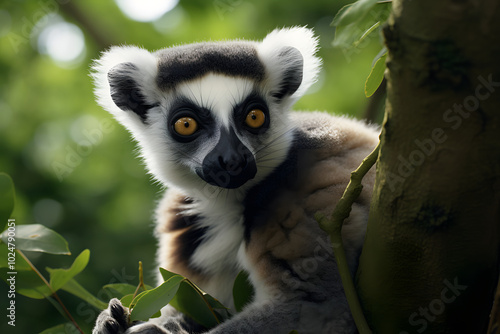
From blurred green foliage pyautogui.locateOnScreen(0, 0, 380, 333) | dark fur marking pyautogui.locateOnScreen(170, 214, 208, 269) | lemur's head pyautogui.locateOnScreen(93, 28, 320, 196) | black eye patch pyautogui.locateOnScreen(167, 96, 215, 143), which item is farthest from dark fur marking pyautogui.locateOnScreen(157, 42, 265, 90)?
blurred green foliage pyautogui.locateOnScreen(0, 0, 380, 333)

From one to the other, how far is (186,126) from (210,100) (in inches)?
8.5

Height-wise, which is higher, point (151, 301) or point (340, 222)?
point (340, 222)

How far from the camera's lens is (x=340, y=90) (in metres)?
6.65

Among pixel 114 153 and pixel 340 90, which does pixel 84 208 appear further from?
pixel 340 90

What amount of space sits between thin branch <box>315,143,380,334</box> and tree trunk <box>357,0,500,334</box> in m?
0.04

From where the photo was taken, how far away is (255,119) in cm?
309

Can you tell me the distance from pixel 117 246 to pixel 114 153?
131 centimetres

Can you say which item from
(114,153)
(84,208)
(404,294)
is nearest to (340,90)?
(114,153)

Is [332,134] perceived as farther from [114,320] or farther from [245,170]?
[114,320]

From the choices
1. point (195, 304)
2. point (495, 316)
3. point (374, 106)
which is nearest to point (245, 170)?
point (195, 304)

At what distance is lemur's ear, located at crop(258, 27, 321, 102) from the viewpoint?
335 cm

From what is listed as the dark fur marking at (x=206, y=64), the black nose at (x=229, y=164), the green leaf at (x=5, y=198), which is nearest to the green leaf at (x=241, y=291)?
the black nose at (x=229, y=164)

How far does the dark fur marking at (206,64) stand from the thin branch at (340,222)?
1.42 metres

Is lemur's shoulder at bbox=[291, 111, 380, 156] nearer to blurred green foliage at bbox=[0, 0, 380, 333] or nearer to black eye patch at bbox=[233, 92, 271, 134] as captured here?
black eye patch at bbox=[233, 92, 271, 134]
